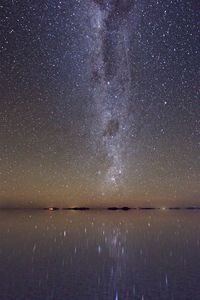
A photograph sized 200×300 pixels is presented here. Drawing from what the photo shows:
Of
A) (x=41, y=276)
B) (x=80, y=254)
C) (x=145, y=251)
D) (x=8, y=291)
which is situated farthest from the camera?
(x=145, y=251)

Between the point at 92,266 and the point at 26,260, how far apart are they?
3.76m

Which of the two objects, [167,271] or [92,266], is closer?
[167,271]

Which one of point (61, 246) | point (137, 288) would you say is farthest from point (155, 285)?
point (61, 246)

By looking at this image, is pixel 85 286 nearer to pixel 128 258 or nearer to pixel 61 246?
pixel 128 258

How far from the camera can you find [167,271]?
2102 centimetres

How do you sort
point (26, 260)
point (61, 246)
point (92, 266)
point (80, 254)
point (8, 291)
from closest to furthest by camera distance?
point (8, 291), point (92, 266), point (26, 260), point (80, 254), point (61, 246)

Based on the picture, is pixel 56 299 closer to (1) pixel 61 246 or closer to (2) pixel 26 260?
(2) pixel 26 260

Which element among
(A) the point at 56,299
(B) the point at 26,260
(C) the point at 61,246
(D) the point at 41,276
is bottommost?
(A) the point at 56,299

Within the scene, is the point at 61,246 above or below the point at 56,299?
above

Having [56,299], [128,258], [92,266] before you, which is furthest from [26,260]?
[56,299]

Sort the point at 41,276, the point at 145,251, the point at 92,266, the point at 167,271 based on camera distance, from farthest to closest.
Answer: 1. the point at 145,251
2. the point at 92,266
3. the point at 167,271
4. the point at 41,276

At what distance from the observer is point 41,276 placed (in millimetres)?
19422

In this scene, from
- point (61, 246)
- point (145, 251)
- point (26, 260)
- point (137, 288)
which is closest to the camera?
point (137, 288)

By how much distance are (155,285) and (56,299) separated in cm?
→ 433
